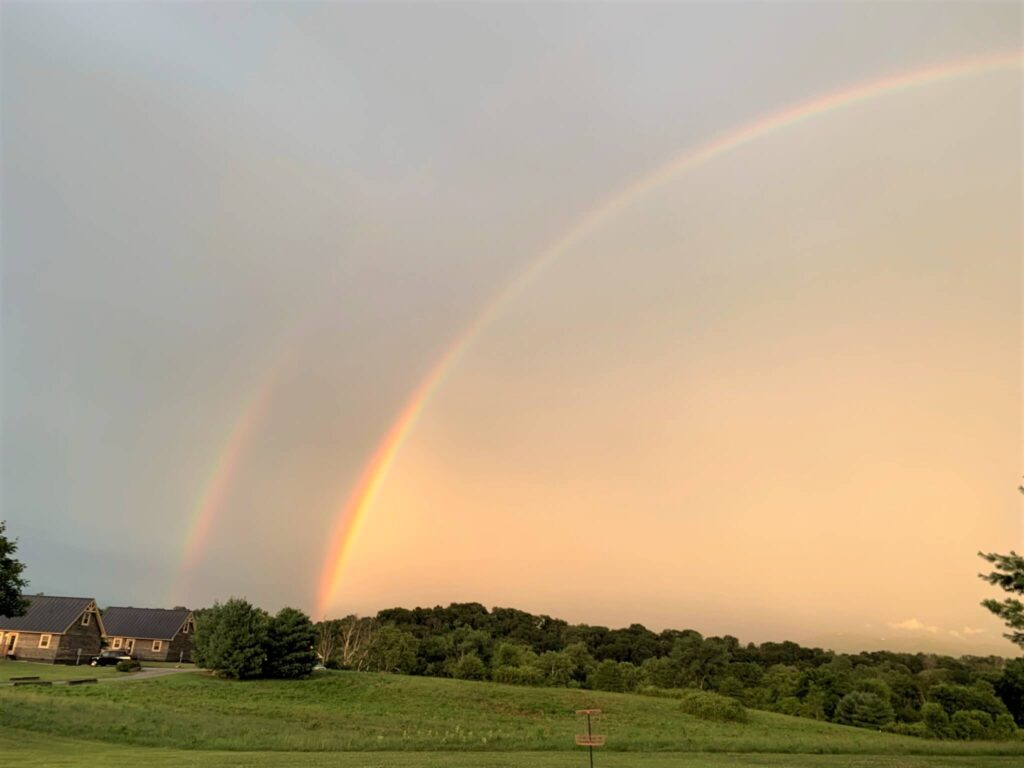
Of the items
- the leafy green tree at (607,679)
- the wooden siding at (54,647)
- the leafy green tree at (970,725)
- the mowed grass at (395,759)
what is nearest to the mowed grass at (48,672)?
the wooden siding at (54,647)

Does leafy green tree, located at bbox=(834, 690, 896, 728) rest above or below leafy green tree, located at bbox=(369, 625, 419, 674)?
below

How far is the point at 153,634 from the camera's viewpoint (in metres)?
73.5

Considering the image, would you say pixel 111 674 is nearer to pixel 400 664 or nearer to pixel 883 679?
pixel 400 664

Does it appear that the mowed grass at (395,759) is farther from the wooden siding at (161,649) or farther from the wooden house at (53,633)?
the wooden siding at (161,649)

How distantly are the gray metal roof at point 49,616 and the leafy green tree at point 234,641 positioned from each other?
920 inches

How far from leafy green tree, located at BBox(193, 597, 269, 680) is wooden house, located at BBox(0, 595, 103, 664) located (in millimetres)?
22702

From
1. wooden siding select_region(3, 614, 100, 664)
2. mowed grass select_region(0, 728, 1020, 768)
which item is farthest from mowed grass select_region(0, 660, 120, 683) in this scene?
mowed grass select_region(0, 728, 1020, 768)

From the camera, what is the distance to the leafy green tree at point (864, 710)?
2545 inches

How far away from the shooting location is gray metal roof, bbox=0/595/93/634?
6506cm

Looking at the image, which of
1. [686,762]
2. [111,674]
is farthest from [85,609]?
[686,762]

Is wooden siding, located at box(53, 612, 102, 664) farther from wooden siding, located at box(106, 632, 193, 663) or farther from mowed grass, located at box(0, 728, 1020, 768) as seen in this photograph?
mowed grass, located at box(0, 728, 1020, 768)

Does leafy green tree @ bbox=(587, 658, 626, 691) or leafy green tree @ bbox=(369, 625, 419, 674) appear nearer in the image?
leafy green tree @ bbox=(587, 658, 626, 691)

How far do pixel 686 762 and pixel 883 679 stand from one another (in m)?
70.6

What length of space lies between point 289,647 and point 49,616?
32.7m
